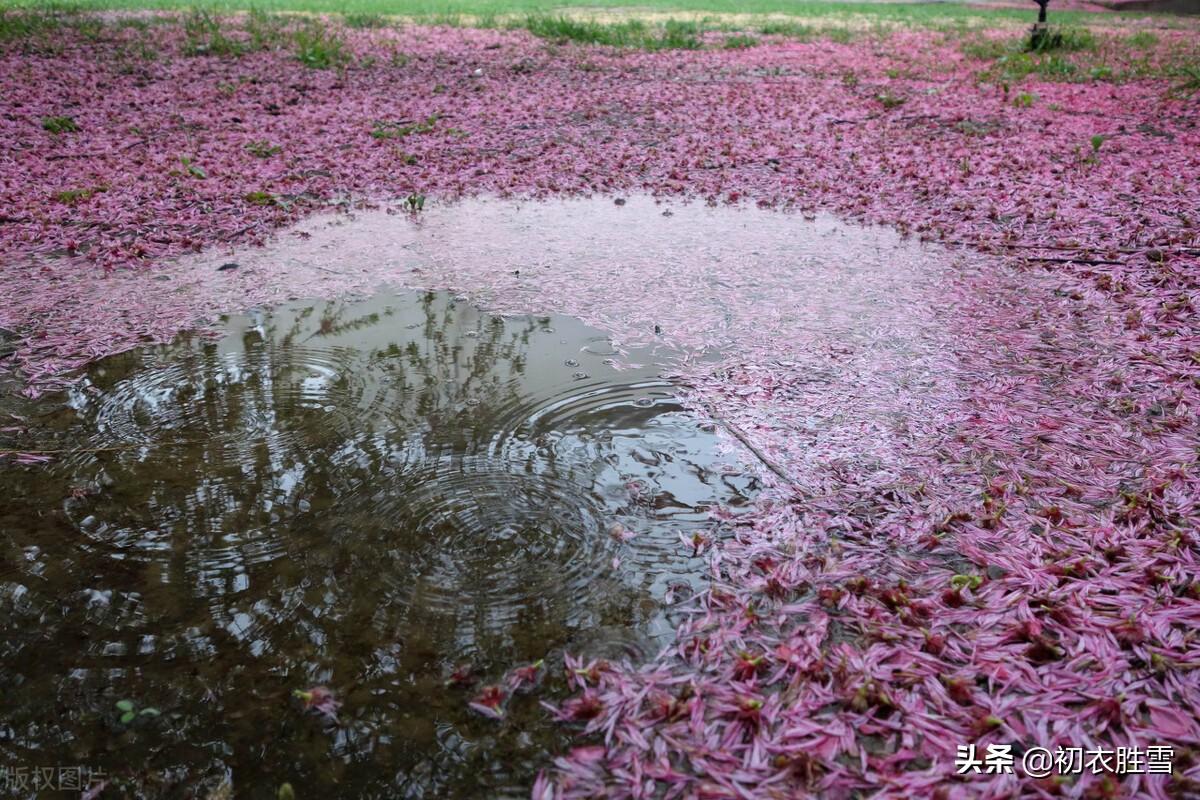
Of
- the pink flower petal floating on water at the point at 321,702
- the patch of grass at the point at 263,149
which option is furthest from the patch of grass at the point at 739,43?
the pink flower petal floating on water at the point at 321,702

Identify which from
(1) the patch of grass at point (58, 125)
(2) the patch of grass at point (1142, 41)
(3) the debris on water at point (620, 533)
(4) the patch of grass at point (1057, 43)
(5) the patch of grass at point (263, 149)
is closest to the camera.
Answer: (3) the debris on water at point (620, 533)

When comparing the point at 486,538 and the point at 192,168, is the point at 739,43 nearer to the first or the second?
the point at 192,168

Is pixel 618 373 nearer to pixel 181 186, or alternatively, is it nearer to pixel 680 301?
pixel 680 301

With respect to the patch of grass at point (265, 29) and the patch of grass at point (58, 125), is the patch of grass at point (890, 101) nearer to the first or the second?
the patch of grass at point (58, 125)

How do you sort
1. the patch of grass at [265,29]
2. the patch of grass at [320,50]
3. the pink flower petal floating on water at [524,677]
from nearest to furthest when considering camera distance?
the pink flower petal floating on water at [524,677] → the patch of grass at [320,50] → the patch of grass at [265,29]

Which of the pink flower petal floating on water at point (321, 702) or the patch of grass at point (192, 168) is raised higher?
the patch of grass at point (192, 168)

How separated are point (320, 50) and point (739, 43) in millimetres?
8156

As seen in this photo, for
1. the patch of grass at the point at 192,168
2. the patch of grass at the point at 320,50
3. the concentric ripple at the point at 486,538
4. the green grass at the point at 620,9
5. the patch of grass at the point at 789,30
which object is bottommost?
the concentric ripple at the point at 486,538

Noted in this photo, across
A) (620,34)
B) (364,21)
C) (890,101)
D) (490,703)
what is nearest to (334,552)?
(490,703)

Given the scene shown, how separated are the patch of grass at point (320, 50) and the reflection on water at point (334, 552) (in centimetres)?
1006

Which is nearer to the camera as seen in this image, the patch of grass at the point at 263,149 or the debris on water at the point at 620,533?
the debris on water at the point at 620,533

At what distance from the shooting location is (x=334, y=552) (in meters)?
2.69

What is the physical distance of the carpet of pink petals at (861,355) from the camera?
204cm

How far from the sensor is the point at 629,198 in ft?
23.1
